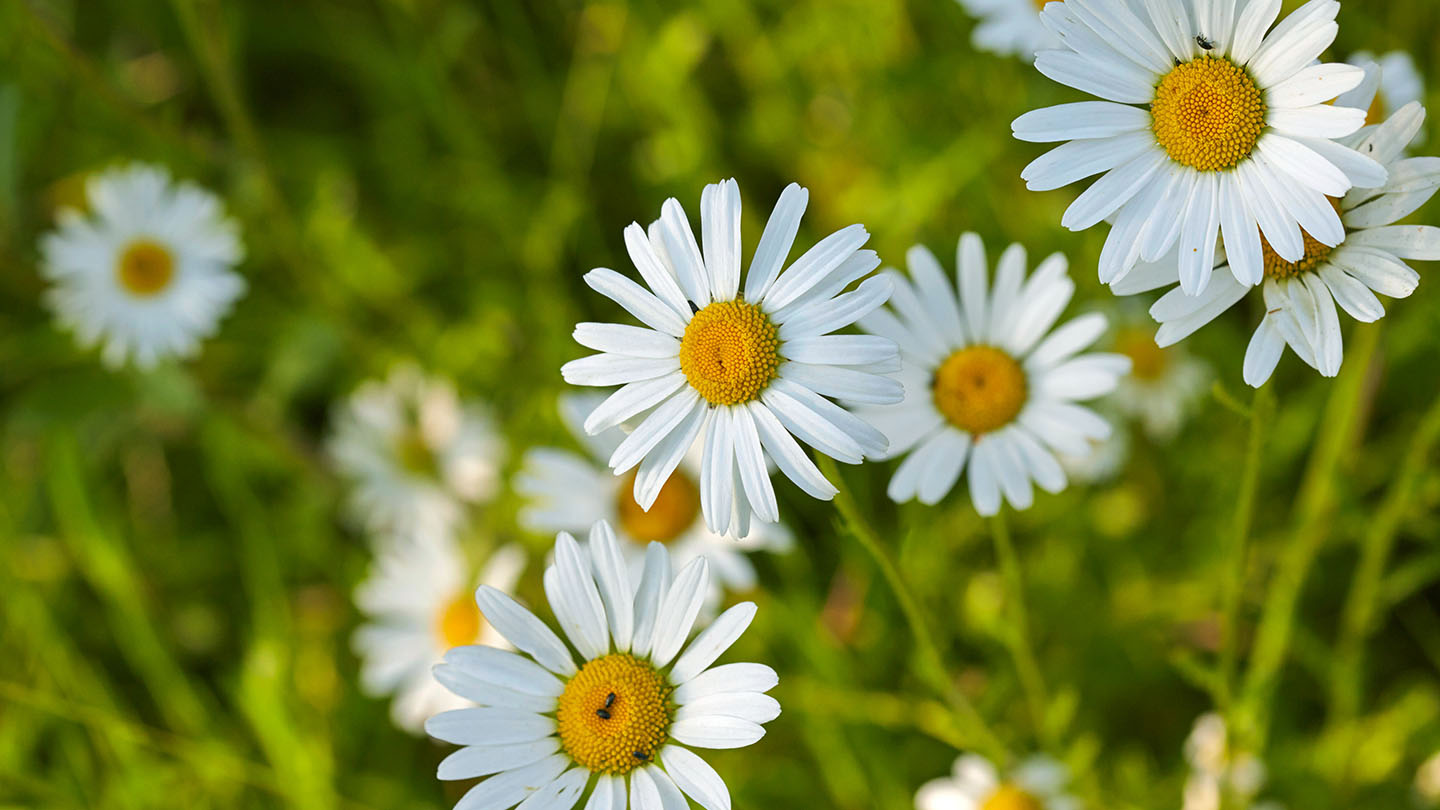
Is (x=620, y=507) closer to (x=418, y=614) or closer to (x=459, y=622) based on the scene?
(x=459, y=622)

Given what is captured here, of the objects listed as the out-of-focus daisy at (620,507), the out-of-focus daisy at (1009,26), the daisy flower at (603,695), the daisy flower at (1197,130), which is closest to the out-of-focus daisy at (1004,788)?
the out-of-focus daisy at (620,507)

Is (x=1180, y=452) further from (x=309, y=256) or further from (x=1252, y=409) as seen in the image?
(x=309, y=256)

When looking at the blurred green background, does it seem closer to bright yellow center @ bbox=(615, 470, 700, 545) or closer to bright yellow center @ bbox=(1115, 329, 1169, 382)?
bright yellow center @ bbox=(1115, 329, 1169, 382)

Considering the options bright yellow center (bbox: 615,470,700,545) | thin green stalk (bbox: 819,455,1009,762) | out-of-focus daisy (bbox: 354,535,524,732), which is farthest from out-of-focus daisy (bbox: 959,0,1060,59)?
out-of-focus daisy (bbox: 354,535,524,732)

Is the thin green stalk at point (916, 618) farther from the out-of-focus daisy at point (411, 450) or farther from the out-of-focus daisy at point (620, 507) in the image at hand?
the out-of-focus daisy at point (411, 450)

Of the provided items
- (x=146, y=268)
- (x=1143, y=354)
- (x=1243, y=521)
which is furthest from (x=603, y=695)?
(x=146, y=268)
